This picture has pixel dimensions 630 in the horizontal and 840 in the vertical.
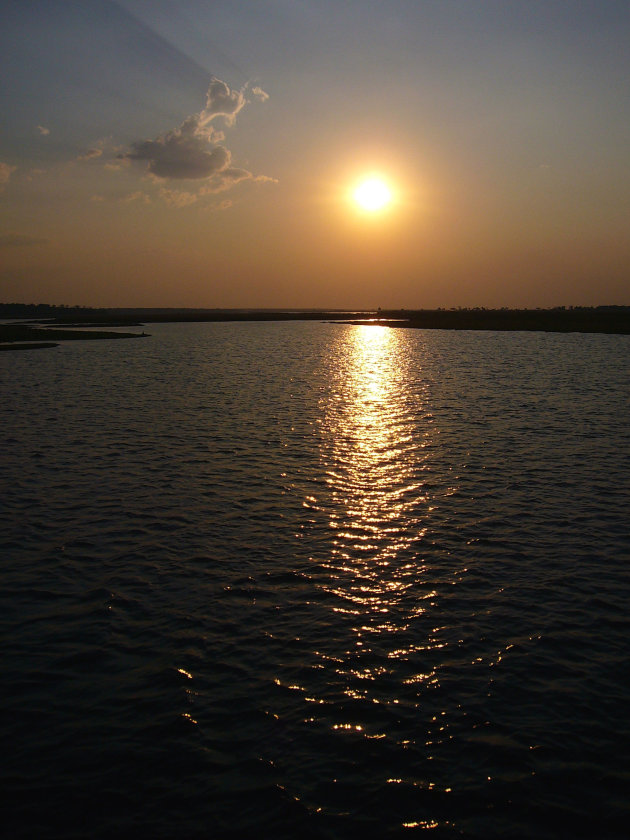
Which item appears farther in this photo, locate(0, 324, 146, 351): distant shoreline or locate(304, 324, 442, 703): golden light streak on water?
locate(0, 324, 146, 351): distant shoreline

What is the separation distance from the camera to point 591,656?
12891 mm

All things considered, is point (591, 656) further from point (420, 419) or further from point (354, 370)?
point (354, 370)

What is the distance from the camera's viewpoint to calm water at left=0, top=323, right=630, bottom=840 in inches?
362

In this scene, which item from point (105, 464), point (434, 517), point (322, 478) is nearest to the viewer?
point (434, 517)

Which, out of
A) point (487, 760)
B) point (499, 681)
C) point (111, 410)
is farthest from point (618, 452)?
point (111, 410)

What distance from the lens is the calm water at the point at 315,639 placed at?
30.2ft

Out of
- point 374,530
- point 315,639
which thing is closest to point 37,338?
point 374,530

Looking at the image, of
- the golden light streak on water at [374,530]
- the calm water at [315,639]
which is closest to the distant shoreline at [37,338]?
the golden light streak on water at [374,530]

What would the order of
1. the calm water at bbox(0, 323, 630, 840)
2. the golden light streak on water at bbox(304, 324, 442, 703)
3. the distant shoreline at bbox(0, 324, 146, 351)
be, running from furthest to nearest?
the distant shoreline at bbox(0, 324, 146, 351)
the golden light streak on water at bbox(304, 324, 442, 703)
the calm water at bbox(0, 323, 630, 840)

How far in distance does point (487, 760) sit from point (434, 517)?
11826mm

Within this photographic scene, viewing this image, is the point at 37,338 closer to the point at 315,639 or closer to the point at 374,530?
the point at 374,530

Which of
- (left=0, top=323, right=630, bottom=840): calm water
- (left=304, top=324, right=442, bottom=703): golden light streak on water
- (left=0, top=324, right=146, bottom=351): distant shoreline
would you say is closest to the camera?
(left=0, top=323, right=630, bottom=840): calm water

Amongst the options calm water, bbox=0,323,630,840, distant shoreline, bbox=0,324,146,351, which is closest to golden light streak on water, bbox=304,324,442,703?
calm water, bbox=0,323,630,840

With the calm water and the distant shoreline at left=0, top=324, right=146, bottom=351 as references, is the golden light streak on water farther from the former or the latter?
the distant shoreline at left=0, top=324, right=146, bottom=351
